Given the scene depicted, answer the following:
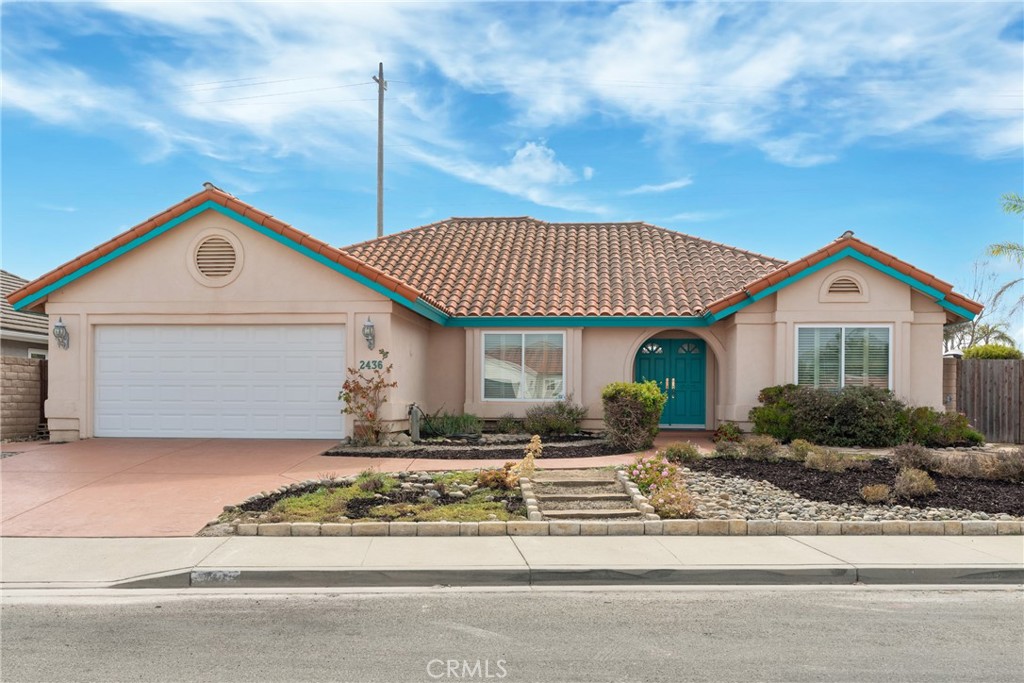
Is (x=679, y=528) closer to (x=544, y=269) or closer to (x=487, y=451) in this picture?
(x=487, y=451)

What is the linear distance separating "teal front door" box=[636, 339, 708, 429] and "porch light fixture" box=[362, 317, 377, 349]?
23.4 ft

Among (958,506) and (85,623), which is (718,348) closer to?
(958,506)

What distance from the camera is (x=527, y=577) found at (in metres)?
6.82

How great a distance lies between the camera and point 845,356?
52.5ft

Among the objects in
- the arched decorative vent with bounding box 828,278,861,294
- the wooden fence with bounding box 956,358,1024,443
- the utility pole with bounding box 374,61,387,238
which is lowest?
the wooden fence with bounding box 956,358,1024,443

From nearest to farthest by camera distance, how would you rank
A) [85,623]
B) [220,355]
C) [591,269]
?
[85,623] < [220,355] < [591,269]

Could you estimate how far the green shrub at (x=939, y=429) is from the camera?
14945 millimetres

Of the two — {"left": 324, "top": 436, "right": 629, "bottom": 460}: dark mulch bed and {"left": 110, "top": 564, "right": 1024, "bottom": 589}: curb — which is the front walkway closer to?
{"left": 324, "top": 436, "right": 629, "bottom": 460}: dark mulch bed

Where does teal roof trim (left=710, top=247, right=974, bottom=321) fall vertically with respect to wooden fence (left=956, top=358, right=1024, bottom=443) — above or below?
above

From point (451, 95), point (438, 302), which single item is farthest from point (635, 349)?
point (451, 95)

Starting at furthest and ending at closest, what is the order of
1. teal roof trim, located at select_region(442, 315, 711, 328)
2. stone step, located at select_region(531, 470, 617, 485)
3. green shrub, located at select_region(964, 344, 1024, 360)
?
1. green shrub, located at select_region(964, 344, 1024, 360)
2. teal roof trim, located at select_region(442, 315, 711, 328)
3. stone step, located at select_region(531, 470, 617, 485)

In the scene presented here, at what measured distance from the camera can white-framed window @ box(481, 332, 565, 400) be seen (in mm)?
17562

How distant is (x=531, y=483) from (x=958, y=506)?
5.45 m

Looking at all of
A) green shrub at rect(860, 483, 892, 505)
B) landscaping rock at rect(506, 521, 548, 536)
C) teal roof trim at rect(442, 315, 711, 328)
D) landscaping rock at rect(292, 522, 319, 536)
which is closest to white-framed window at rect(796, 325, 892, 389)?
teal roof trim at rect(442, 315, 711, 328)
